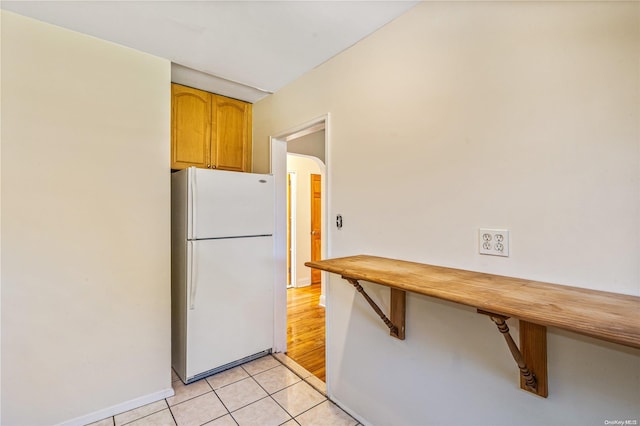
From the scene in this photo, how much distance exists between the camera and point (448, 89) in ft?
4.55

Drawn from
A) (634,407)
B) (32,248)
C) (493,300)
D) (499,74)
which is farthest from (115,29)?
Answer: (634,407)

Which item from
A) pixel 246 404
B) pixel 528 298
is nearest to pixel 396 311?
pixel 528 298

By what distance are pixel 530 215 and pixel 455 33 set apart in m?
0.91

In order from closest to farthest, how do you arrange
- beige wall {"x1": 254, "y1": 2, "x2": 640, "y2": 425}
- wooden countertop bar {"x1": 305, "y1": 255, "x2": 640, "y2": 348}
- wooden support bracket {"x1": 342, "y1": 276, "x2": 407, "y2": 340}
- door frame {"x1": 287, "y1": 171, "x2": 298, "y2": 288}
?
wooden countertop bar {"x1": 305, "y1": 255, "x2": 640, "y2": 348} < beige wall {"x1": 254, "y1": 2, "x2": 640, "y2": 425} < wooden support bracket {"x1": 342, "y1": 276, "x2": 407, "y2": 340} < door frame {"x1": 287, "y1": 171, "x2": 298, "y2": 288}

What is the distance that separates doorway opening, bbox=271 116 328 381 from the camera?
2615mm

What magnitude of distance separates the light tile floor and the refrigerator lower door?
158 millimetres

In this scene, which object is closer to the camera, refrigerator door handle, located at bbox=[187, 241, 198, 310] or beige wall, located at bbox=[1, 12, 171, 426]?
beige wall, located at bbox=[1, 12, 171, 426]

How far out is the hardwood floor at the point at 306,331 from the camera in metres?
2.51

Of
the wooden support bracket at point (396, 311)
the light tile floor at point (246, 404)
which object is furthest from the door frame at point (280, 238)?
the wooden support bracket at point (396, 311)

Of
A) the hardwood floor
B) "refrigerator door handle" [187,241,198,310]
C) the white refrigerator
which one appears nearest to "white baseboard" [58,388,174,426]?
the white refrigerator

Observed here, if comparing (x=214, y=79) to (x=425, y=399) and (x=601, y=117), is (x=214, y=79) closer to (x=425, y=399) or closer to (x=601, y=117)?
(x=601, y=117)

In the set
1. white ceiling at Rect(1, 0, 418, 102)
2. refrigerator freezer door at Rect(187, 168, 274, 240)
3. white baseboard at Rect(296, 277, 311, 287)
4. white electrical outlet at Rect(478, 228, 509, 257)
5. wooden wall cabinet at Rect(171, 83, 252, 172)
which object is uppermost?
white ceiling at Rect(1, 0, 418, 102)

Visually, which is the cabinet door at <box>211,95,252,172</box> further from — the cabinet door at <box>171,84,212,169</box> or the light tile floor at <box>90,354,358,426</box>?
the light tile floor at <box>90,354,358,426</box>

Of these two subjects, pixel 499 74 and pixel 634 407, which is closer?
pixel 634 407
